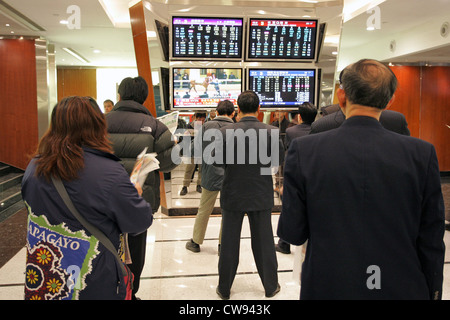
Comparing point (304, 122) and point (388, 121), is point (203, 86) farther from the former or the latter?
point (388, 121)

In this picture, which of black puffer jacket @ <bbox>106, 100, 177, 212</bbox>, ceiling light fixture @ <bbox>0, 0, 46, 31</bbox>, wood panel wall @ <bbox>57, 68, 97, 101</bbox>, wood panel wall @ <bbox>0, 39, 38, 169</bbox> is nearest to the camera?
black puffer jacket @ <bbox>106, 100, 177, 212</bbox>

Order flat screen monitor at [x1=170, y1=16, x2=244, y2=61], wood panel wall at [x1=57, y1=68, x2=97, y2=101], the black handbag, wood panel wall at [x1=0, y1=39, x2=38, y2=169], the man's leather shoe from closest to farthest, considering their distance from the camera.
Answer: the black handbag
the man's leather shoe
flat screen monitor at [x1=170, y1=16, x2=244, y2=61]
wood panel wall at [x1=0, y1=39, x2=38, y2=169]
wood panel wall at [x1=57, y1=68, x2=97, y2=101]

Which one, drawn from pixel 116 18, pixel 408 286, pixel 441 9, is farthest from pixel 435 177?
pixel 116 18

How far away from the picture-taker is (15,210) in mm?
6652

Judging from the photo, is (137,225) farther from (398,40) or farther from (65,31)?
(398,40)

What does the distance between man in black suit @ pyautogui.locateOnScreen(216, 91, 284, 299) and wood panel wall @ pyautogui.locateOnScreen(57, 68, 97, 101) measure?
1274 centimetres

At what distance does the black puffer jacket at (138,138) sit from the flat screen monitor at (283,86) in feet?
5.67

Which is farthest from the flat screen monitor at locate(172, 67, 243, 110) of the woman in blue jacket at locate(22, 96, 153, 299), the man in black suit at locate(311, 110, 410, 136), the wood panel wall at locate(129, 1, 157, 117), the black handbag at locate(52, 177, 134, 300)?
the black handbag at locate(52, 177, 134, 300)

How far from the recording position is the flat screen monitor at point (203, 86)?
14.1ft

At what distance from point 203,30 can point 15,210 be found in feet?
15.4

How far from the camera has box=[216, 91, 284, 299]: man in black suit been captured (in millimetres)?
3207

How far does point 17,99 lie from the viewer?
948 centimetres

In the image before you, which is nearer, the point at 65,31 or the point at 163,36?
the point at 163,36

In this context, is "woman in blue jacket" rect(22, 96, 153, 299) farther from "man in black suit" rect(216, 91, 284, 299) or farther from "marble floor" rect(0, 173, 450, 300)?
"man in black suit" rect(216, 91, 284, 299)
